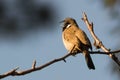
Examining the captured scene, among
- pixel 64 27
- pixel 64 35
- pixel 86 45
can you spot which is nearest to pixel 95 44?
pixel 86 45

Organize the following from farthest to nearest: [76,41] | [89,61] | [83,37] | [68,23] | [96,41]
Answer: [68,23] → [83,37] → [76,41] → [89,61] → [96,41]

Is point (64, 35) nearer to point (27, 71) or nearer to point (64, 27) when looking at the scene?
point (64, 27)

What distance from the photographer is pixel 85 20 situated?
547cm

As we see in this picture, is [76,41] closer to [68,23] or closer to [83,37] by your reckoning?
[83,37]

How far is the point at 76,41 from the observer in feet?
21.0

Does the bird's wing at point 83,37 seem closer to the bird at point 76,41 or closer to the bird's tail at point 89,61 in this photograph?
the bird at point 76,41

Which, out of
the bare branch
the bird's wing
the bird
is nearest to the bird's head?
the bird

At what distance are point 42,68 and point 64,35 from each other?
288 cm

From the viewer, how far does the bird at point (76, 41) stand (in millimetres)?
6145

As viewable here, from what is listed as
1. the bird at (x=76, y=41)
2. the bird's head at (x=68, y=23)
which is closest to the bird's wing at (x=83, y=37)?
the bird at (x=76, y=41)

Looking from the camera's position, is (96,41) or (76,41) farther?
(76,41)

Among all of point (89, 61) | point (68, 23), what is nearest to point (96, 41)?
point (89, 61)

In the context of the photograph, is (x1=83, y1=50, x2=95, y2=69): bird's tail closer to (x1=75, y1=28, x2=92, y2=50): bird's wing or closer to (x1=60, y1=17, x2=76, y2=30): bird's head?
(x1=75, y1=28, x2=92, y2=50): bird's wing

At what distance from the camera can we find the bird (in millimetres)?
6145
